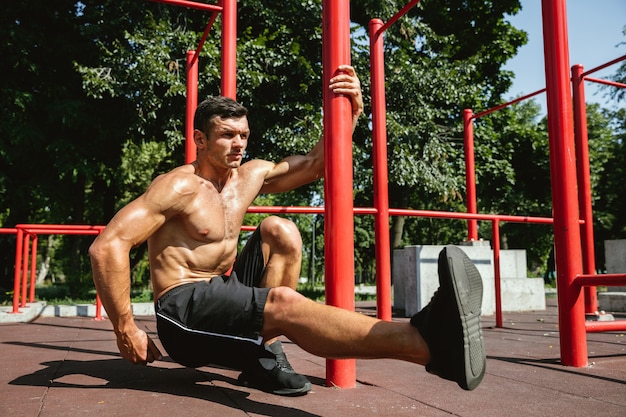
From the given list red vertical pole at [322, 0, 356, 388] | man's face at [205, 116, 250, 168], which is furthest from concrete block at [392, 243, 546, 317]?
man's face at [205, 116, 250, 168]

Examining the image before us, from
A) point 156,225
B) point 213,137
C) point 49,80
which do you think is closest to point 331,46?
point 213,137

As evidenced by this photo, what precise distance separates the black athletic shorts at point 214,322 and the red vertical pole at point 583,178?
13.7ft

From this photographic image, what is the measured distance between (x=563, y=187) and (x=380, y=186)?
98 cm

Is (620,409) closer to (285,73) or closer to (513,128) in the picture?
(285,73)

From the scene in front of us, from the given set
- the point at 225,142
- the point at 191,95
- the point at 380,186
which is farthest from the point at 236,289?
the point at 191,95

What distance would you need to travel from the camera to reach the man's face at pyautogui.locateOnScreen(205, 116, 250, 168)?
2.12 m

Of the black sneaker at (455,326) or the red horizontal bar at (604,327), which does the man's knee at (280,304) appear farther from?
the red horizontal bar at (604,327)

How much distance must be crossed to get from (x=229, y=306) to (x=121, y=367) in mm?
1205

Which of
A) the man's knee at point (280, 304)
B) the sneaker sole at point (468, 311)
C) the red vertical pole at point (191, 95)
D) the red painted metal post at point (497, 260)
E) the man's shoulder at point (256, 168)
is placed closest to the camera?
the sneaker sole at point (468, 311)

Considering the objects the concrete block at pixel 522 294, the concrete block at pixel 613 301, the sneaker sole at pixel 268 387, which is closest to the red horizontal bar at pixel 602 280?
the sneaker sole at pixel 268 387

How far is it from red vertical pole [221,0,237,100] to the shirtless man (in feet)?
2.74

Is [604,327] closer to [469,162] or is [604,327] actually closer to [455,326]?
[455,326]

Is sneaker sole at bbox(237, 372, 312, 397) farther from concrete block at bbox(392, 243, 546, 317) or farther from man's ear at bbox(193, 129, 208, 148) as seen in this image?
concrete block at bbox(392, 243, 546, 317)

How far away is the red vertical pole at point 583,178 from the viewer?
496 centimetres
